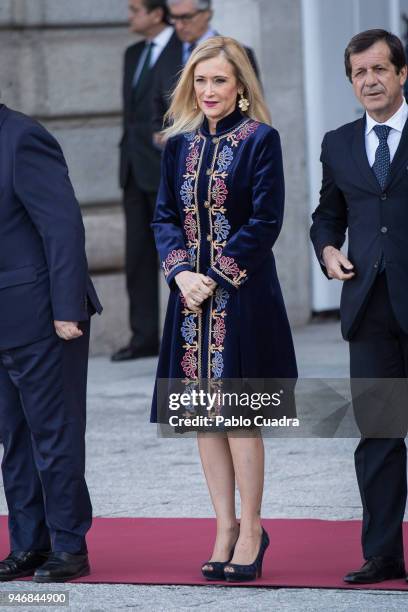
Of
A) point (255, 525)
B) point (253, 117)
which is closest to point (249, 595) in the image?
point (255, 525)

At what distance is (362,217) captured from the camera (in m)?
5.29

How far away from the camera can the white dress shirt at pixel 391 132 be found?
5293 mm

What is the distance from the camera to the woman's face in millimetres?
5418

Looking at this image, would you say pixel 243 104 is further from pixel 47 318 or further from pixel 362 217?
pixel 47 318

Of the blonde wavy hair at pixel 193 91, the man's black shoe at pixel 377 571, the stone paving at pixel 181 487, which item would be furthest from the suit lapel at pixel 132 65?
the man's black shoe at pixel 377 571

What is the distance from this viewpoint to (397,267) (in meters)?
5.23

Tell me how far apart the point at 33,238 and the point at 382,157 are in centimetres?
113

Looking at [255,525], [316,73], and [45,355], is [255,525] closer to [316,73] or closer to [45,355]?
[45,355]

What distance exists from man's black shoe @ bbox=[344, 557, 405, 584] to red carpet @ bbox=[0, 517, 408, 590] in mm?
30

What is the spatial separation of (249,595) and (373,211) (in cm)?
123

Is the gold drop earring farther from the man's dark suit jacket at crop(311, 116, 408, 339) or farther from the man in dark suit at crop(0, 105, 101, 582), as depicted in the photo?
the man in dark suit at crop(0, 105, 101, 582)

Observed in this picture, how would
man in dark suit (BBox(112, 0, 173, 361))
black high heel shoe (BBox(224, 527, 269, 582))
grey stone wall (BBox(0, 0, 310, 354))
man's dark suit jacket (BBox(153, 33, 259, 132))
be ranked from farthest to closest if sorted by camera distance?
grey stone wall (BBox(0, 0, 310, 354)), man in dark suit (BBox(112, 0, 173, 361)), man's dark suit jacket (BBox(153, 33, 259, 132)), black high heel shoe (BBox(224, 527, 269, 582))

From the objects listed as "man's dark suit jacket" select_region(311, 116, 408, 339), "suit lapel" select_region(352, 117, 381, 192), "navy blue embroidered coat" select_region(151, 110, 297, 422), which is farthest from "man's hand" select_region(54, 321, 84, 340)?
"suit lapel" select_region(352, 117, 381, 192)

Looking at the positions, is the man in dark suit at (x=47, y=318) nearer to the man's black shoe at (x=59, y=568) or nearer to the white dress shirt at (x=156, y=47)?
the man's black shoe at (x=59, y=568)
